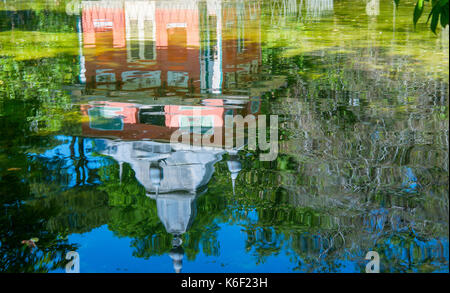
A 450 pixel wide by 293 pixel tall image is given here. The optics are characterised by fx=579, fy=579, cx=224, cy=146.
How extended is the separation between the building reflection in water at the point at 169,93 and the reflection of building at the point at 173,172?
0.01 m

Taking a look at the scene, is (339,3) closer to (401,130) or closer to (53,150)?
(401,130)

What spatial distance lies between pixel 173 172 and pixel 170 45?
29.1 feet

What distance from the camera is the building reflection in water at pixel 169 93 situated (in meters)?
6.22

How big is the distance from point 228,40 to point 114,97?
652 cm

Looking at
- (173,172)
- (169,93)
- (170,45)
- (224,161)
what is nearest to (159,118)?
(169,93)

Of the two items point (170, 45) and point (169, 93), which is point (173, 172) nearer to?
point (169, 93)

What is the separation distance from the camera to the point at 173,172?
6348mm

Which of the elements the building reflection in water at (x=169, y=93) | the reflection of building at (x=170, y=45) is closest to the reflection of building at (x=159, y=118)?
the building reflection in water at (x=169, y=93)

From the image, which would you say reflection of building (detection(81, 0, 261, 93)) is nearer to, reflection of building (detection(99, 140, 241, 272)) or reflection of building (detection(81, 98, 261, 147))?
reflection of building (detection(81, 98, 261, 147))

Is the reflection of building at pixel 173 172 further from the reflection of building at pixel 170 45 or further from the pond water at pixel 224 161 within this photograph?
the reflection of building at pixel 170 45

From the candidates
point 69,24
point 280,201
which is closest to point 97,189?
point 280,201

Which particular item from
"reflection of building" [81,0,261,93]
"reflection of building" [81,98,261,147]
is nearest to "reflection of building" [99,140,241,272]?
"reflection of building" [81,98,261,147]

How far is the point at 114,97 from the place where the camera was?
959 cm

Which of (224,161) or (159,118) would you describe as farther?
(159,118)
